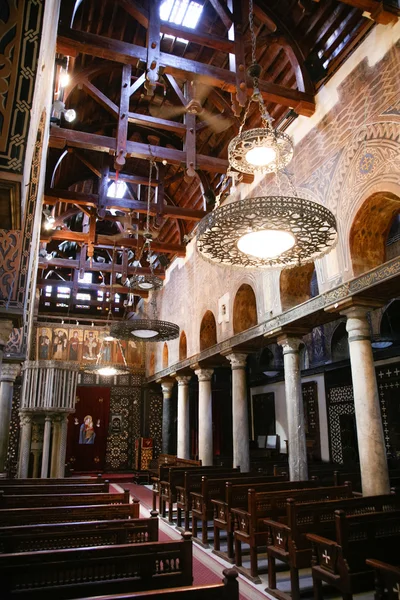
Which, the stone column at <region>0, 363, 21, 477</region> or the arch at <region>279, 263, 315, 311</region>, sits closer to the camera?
the arch at <region>279, 263, 315, 311</region>

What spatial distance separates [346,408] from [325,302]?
657 centimetres

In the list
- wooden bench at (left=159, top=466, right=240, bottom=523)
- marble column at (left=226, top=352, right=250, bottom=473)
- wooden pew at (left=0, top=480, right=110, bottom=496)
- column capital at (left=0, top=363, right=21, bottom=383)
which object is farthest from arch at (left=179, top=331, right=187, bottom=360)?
wooden pew at (left=0, top=480, right=110, bottom=496)

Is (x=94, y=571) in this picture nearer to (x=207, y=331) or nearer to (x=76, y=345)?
(x=207, y=331)

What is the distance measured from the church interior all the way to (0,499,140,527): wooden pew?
1.2 inches

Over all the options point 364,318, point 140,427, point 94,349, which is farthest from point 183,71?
point 140,427

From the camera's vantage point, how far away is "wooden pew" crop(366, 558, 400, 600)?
3494 mm

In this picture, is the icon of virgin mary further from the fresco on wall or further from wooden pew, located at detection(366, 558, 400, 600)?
wooden pew, located at detection(366, 558, 400, 600)

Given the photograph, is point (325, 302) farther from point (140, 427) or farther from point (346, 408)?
point (140, 427)

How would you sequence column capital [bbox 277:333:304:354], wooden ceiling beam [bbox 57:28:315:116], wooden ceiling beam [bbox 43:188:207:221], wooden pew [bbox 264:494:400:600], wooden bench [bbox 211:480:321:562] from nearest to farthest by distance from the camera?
wooden pew [bbox 264:494:400:600] < wooden bench [bbox 211:480:321:562] < wooden ceiling beam [bbox 57:28:315:116] < column capital [bbox 277:333:304:354] < wooden ceiling beam [bbox 43:188:207:221]

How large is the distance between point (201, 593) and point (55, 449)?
10.2 m

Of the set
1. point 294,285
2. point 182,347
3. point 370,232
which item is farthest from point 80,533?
point 182,347

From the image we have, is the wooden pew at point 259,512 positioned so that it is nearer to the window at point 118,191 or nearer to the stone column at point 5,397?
the stone column at point 5,397

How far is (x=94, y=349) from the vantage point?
22.1 metres

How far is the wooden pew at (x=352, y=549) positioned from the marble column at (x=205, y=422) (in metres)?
9.55
